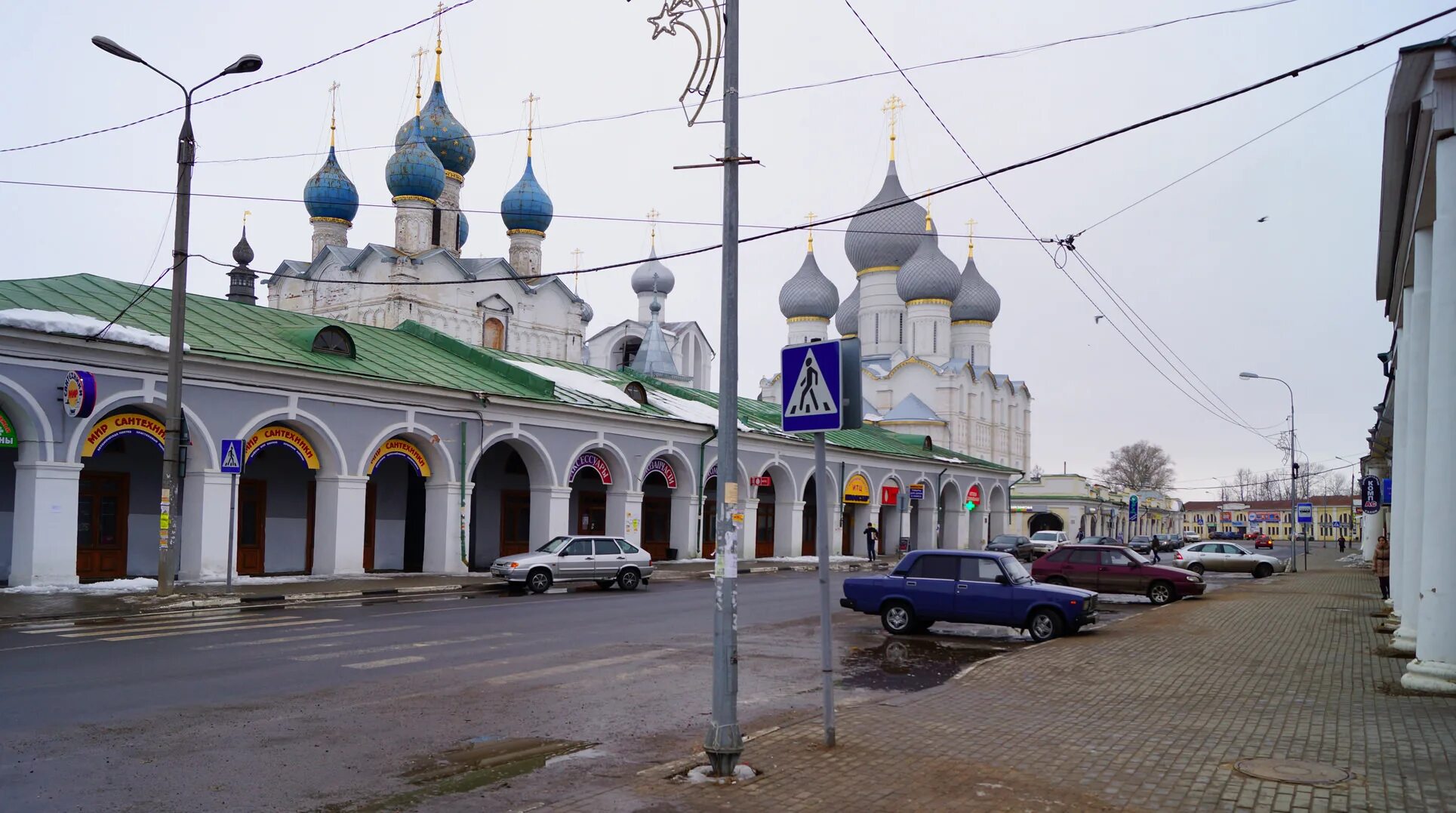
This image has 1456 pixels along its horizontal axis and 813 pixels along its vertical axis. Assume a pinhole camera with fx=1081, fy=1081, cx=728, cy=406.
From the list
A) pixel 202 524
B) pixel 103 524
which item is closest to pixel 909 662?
pixel 202 524

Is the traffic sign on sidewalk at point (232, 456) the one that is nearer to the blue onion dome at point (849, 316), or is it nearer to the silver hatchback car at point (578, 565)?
the silver hatchback car at point (578, 565)

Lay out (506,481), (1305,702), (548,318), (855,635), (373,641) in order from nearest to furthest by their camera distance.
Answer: (1305,702), (373,641), (855,635), (506,481), (548,318)

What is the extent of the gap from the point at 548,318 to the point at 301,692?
47250mm

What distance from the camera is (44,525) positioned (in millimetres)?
20547

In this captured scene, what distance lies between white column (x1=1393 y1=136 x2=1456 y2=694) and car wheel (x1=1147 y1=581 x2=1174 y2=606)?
48.1 ft

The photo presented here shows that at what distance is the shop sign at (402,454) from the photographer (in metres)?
27.4

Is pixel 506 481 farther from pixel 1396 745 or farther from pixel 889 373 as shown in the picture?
pixel 889 373

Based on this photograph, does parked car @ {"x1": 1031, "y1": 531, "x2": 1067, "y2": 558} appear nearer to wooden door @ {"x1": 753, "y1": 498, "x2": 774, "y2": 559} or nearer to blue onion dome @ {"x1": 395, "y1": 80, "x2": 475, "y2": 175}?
wooden door @ {"x1": 753, "y1": 498, "x2": 774, "y2": 559}

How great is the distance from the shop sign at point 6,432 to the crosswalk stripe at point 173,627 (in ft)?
22.2

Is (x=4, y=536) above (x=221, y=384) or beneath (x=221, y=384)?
beneath

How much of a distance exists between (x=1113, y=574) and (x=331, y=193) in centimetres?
4008

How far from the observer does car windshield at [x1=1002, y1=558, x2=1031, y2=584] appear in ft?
58.0

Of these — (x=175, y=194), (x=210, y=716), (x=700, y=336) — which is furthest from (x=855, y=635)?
(x=700, y=336)

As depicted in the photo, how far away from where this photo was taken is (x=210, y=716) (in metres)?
9.57
